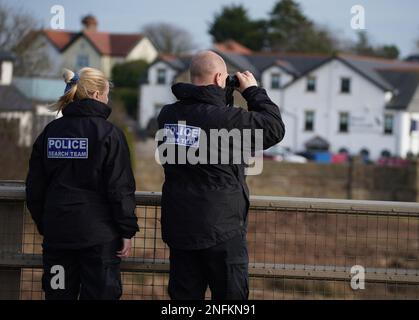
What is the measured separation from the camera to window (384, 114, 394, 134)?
211 feet

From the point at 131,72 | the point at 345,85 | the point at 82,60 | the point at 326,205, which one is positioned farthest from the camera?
the point at 82,60

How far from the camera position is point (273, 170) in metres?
52.4

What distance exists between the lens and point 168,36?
9550 cm

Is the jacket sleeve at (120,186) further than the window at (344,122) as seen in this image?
No

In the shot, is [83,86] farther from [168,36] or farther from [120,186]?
[168,36]

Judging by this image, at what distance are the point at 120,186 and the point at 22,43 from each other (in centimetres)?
3342

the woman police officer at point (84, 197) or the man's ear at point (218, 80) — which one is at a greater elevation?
the man's ear at point (218, 80)

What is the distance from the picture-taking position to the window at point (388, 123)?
64188 mm

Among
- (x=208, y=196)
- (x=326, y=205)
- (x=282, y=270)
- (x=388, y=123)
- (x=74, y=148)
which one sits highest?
(x=388, y=123)

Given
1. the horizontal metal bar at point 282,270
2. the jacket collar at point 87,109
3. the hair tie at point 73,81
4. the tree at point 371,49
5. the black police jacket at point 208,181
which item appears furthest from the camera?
the tree at point 371,49

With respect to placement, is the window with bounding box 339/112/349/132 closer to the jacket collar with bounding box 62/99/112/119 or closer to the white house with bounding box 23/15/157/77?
the white house with bounding box 23/15/157/77

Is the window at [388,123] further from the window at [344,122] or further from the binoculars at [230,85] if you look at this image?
the binoculars at [230,85]

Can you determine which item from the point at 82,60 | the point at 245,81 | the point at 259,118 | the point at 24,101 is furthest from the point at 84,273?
the point at 82,60

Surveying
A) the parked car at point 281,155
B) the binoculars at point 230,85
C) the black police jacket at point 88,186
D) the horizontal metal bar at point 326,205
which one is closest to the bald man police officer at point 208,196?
the binoculars at point 230,85
